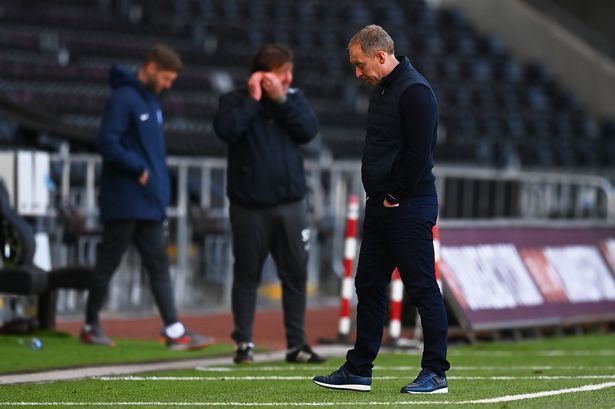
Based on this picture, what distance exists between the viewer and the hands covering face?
10.5 meters

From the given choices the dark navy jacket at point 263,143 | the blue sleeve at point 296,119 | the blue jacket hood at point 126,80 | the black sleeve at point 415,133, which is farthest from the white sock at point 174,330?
the black sleeve at point 415,133

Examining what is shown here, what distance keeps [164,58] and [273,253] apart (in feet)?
5.76

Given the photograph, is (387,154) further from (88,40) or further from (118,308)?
(88,40)

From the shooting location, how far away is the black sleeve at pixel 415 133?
8.13 meters

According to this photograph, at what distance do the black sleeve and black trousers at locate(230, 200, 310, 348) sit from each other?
2.55 m

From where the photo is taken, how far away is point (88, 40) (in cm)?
2358

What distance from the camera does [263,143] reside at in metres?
10.6

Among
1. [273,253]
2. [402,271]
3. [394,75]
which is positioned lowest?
[273,253]

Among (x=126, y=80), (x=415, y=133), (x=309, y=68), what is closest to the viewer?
(x=415, y=133)

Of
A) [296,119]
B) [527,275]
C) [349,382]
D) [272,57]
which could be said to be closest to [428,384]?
[349,382]

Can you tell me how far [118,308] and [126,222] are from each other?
150 inches

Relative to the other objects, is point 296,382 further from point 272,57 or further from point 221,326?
point 221,326

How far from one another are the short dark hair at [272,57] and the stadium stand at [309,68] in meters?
6.42

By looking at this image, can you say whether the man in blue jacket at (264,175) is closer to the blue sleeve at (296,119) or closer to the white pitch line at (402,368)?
the blue sleeve at (296,119)
